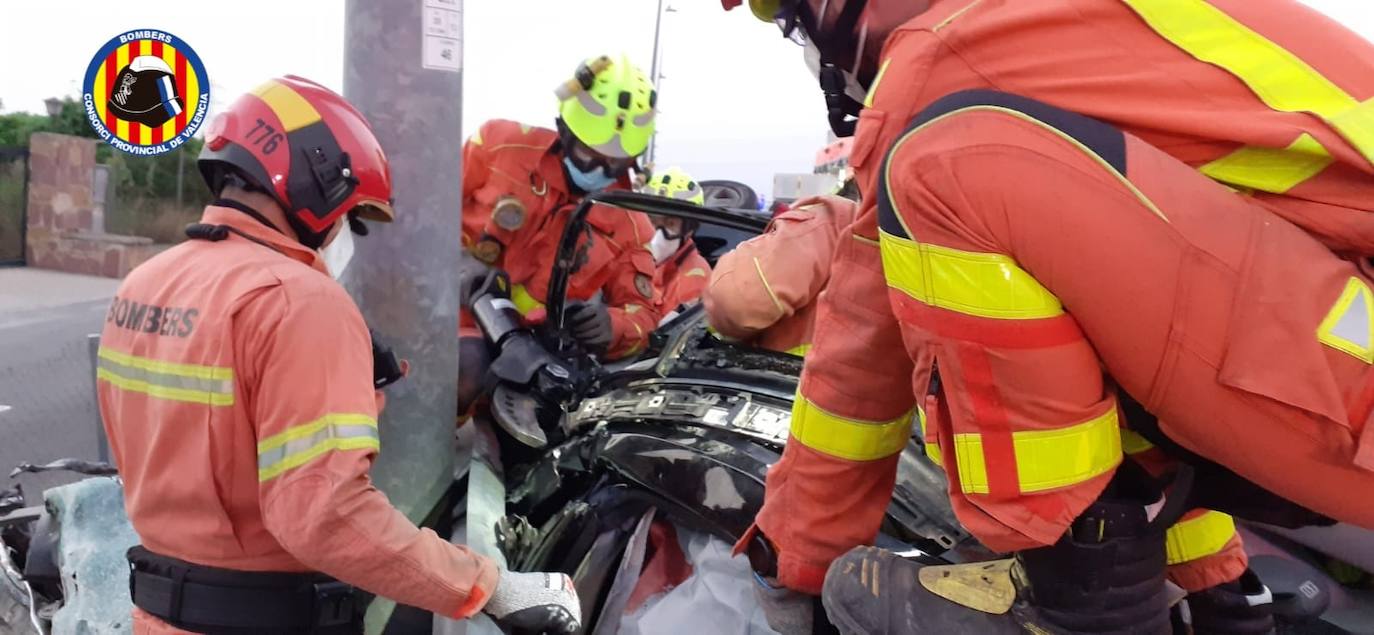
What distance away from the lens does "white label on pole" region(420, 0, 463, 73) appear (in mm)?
2465

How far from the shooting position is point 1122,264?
3.46 ft

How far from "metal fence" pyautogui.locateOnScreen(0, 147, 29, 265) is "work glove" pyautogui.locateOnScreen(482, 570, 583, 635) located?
17.0 meters

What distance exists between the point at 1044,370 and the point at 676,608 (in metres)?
1.37

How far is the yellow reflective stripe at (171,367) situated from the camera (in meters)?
1.67

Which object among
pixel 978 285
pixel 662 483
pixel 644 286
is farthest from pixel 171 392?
pixel 644 286

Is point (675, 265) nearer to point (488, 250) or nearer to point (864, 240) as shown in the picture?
point (488, 250)

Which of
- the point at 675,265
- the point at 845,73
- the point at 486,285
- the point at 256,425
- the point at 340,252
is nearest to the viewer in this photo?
the point at 845,73

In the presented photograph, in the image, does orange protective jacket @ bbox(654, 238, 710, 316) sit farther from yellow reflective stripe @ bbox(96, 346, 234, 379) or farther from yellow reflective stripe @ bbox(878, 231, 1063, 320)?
yellow reflective stripe @ bbox(878, 231, 1063, 320)

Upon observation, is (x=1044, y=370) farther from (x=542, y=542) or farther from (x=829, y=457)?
(x=542, y=542)

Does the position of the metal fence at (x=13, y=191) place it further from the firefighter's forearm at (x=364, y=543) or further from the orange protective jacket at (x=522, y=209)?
the firefighter's forearm at (x=364, y=543)

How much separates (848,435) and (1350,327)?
73 centimetres

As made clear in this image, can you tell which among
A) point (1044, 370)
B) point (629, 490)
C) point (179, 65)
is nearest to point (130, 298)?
point (629, 490)

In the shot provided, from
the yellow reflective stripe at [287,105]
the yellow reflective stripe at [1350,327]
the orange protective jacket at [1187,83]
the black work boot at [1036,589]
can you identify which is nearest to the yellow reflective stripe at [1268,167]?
the orange protective jacket at [1187,83]

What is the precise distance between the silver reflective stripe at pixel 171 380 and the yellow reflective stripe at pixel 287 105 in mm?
578
